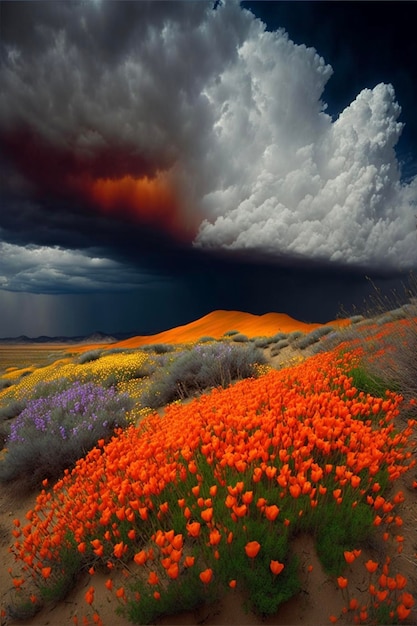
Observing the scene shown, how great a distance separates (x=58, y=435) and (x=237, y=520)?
168 inches

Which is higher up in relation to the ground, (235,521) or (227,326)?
(235,521)

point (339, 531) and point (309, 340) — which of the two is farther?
point (309, 340)

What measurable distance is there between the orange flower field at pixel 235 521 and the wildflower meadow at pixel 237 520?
1 cm

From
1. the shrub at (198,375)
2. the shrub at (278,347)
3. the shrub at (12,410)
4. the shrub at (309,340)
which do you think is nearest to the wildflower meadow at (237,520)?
the shrub at (198,375)

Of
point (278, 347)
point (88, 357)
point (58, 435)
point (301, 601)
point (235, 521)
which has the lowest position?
point (88, 357)

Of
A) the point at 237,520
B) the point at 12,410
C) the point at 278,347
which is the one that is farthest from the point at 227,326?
the point at 237,520

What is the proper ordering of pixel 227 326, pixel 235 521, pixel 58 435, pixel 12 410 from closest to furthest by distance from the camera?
1. pixel 235 521
2. pixel 58 435
3. pixel 12 410
4. pixel 227 326

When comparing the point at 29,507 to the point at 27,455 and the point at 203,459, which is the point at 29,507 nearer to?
the point at 27,455

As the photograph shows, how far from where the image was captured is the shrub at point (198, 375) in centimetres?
754

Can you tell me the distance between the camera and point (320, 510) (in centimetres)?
233

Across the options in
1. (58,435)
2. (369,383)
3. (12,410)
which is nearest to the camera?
(369,383)

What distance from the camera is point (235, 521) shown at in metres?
2.18

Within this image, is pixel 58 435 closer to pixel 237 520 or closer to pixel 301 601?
pixel 237 520

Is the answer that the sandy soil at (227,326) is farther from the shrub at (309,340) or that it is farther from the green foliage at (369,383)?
the green foliage at (369,383)
